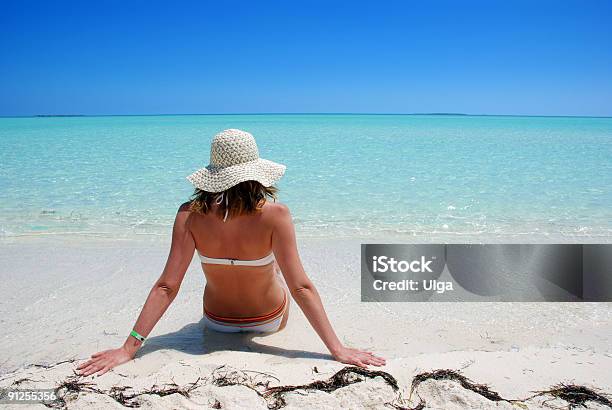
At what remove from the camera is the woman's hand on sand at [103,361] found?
198 cm

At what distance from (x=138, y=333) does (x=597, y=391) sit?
1.97 m

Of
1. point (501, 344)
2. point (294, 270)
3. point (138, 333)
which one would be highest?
point (294, 270)

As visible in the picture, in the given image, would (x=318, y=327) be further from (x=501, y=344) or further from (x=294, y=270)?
(x=501, y=344)

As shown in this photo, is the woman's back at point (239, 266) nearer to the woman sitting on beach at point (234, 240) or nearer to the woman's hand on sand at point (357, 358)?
the woman sitting on beach at point (234, 240)

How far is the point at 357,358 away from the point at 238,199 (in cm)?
89

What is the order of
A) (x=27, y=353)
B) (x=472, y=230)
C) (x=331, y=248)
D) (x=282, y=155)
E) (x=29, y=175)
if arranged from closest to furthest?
1. (x=27, y=353)
2. (x=331, y=248)
3. (x=472, y=230)
4. (x=29, y=175)
5. (x=282, y=155)

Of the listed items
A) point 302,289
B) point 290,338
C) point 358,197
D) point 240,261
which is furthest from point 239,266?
point 358,197

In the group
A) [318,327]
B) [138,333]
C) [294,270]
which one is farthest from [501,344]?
Result: [138,333]

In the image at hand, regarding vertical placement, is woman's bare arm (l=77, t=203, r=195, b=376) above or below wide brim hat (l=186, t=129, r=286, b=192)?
below

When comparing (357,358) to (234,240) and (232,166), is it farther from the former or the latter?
(232,166)

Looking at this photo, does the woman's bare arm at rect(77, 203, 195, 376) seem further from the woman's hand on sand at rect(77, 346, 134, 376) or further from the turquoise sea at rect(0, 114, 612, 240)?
the turquoise sea at rect(0, 114, 612, 240)

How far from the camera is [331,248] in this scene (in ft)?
15.2

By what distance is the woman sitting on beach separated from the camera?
201cm

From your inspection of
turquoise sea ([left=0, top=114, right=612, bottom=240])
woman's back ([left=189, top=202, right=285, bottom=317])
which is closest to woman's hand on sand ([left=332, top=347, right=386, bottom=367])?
woman's back ([left=189, top=202, right=285, bottom=317])
